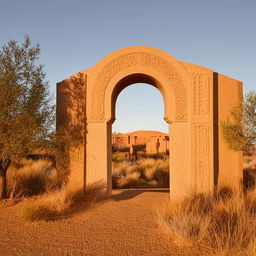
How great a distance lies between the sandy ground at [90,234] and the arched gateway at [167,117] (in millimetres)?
1567

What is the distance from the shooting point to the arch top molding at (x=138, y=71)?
7277mm

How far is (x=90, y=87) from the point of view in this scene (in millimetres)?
7371

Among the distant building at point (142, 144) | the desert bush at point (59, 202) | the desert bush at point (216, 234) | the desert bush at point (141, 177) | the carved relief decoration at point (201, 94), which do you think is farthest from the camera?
the distant building at point (142, 144)

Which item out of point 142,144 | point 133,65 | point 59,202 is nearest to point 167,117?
point 133,65

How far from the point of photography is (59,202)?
A: 5.93 meters

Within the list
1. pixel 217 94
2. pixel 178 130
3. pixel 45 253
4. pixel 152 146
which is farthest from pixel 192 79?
pixel 152 146

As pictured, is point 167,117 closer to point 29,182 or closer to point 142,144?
point 29,182

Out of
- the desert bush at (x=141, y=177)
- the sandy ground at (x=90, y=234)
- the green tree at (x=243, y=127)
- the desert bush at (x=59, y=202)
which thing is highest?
the green tree at (x=243, y=127)

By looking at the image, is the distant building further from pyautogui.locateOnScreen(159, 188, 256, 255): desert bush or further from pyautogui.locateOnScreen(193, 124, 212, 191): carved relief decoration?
pyautogui.locateOnScreen(159, 188, 256, 255): desert bush

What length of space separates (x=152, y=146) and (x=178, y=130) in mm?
19014

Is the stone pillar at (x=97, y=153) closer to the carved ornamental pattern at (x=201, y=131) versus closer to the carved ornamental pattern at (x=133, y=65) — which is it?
the carved ornamental pattern at (x=133, y=65)

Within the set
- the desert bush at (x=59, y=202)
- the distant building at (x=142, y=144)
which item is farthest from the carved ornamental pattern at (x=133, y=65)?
the distant building at (x=142, y=144)

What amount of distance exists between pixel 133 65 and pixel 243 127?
166 inches

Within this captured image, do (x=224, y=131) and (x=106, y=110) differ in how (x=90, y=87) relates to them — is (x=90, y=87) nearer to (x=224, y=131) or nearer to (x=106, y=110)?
(x=106, y=110)
